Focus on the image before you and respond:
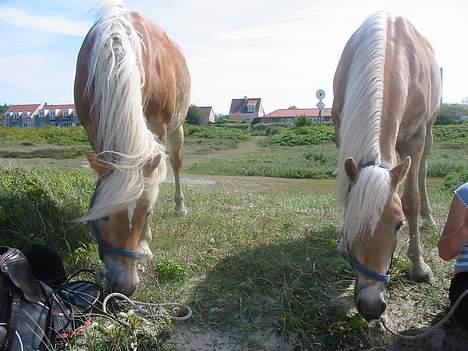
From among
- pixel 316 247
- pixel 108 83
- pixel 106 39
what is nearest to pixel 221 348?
pixel 316 247

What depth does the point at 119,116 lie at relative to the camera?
3.06 meters

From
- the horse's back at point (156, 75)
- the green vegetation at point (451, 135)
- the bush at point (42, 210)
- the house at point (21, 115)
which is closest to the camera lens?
the horse's back at point (156, 75)

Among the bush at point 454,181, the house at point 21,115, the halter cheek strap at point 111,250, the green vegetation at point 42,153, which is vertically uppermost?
the house at point 21,115

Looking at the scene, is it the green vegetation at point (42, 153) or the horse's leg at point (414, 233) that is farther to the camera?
the green vegetation at point (42, 153)

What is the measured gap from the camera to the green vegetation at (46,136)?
2227 centimetres

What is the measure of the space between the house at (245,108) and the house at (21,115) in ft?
88.9

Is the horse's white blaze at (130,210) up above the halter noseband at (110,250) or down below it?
above

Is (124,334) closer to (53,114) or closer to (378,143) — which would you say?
(378,143)

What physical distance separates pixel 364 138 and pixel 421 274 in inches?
53.2

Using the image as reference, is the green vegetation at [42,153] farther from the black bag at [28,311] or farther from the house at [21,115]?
the house at [21,115]

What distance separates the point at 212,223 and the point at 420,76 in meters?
2.50

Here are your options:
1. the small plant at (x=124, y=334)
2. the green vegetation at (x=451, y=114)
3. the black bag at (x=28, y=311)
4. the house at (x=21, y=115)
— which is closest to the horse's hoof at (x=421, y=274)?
the small plant at (x=124, y=334)

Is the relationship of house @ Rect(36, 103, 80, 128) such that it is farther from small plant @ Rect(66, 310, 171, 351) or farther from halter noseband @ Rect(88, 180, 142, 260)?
small plant @ Rect(66, 310, 171, 351)

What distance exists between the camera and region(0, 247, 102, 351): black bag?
7.91 feet
